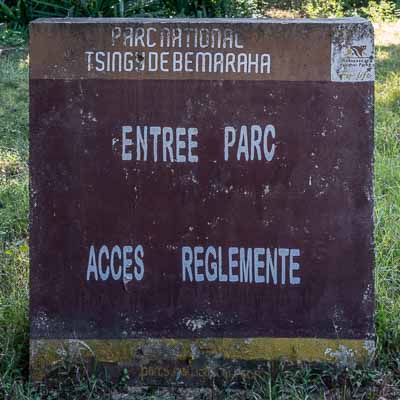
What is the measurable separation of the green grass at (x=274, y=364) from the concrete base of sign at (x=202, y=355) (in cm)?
5

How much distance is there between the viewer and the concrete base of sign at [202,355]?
10.3ft

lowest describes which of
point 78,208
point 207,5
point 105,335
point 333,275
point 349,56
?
point 105,335

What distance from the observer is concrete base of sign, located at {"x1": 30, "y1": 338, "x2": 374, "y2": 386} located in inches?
123

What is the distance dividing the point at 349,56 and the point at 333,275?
0.86 metres

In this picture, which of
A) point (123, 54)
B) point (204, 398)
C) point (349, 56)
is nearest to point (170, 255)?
point (204, 398)

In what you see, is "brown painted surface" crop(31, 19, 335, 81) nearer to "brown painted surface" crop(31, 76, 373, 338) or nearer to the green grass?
"brown painted surface" crop(31, 76, 373, 338)

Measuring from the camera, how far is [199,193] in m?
3.12

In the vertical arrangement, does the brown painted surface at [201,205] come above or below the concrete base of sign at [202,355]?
above

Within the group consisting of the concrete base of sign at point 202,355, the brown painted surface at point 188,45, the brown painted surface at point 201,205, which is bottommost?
the concrete base of sign at point 202,355

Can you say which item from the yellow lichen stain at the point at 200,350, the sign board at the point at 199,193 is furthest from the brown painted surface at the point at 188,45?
the yellow lichen stain at the point at 200,350

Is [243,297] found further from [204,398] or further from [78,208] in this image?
[78,208]

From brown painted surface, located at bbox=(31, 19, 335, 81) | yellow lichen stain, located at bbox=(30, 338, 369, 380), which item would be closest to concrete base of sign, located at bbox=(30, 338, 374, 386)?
yellow lichen stain, located at bbox=(30, 338, 369, 380)

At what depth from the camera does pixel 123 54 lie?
307 cm

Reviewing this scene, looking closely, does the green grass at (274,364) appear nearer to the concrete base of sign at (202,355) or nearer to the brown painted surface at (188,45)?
the concrete base of sign at (202,355)
